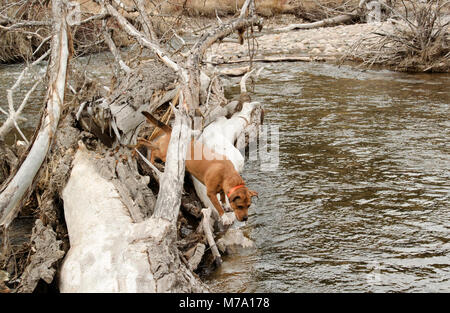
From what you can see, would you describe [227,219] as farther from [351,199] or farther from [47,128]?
[47,128]

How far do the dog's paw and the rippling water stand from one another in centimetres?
24

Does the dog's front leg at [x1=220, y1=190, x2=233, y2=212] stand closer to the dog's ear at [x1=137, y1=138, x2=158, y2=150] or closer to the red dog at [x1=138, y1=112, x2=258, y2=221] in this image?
the red dog at [x1=138, y1=112, x2=258, y2=221]

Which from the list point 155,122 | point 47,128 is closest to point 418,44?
point 155,122

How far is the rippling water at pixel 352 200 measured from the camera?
4629mm

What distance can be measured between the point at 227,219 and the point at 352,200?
5.27 ft

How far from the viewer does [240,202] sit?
561 centimetres

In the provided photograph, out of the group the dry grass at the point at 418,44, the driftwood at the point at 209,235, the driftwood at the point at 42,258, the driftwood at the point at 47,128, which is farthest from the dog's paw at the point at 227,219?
the dry grass at the point at 418,44

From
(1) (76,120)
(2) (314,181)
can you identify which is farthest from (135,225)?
(2) (314,181)

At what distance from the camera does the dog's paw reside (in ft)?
19.0

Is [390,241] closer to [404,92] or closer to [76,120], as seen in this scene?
[76,120]

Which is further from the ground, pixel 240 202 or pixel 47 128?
pixel 47 128

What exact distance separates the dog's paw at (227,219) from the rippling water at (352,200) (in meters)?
0.24

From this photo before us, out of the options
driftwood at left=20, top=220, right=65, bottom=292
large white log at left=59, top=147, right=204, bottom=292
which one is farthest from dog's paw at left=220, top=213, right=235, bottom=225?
driftwood at left=20, top=220, right=65, bottom=292

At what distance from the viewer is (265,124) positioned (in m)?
9.50
